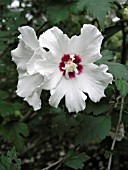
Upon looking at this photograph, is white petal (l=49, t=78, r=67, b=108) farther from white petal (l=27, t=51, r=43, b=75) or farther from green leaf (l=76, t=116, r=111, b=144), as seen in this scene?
green leaf (l=76, t=116, r=111, b=144)

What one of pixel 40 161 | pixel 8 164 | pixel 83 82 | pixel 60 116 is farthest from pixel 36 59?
pixel 40 161

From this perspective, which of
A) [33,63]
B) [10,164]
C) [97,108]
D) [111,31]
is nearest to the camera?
[10,164]

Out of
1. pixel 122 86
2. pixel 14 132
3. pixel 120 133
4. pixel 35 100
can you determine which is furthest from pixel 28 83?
pixel 14 132

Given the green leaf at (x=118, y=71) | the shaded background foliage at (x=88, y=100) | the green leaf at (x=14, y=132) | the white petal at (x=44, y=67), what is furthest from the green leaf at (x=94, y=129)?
the green leaf at (x=14, y=132)

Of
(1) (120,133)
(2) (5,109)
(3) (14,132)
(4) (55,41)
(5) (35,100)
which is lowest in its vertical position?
(3) (14,132)

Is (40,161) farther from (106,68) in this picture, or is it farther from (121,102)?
(106,68)

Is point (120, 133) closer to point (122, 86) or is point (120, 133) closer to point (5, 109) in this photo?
point (122, 86)
